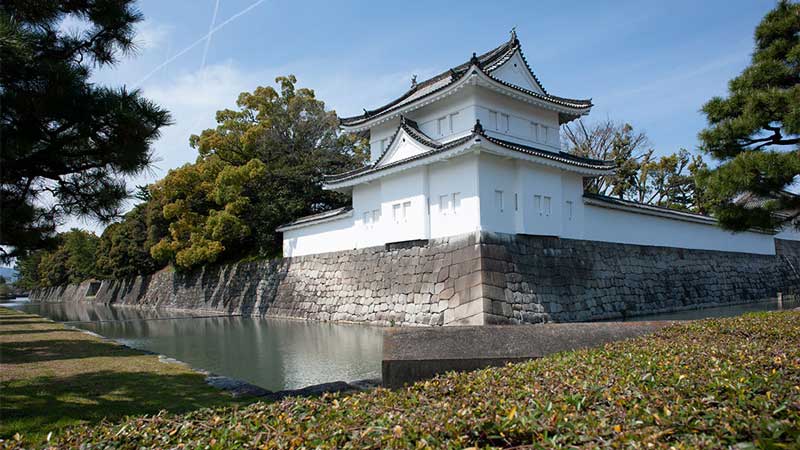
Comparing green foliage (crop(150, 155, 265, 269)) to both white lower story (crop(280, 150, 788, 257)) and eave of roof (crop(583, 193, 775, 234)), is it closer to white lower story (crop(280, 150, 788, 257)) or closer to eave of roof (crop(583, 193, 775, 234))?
white lower story (crop(280, 150, 788, 257))

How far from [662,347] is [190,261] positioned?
22085mm

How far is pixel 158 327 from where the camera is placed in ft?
51.6

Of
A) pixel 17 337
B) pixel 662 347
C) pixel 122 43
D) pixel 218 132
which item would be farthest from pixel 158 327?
pixel 662 347

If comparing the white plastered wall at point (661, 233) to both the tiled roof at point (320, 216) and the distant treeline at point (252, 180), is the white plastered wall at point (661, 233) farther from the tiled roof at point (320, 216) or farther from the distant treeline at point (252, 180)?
the distant treeline at point (252, 180)

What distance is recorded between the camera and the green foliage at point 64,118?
3.93 meters

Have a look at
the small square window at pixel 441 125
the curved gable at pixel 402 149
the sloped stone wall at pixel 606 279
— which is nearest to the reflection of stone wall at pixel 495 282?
the sloped stone wall at pixel 606 279

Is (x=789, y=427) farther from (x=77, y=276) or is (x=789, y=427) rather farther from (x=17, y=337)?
(x=77, y=276)

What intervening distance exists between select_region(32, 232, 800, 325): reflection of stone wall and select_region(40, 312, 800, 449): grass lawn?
28.1 ft

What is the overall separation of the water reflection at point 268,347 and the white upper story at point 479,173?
3597 millimetres

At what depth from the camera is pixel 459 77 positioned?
44.2 ft

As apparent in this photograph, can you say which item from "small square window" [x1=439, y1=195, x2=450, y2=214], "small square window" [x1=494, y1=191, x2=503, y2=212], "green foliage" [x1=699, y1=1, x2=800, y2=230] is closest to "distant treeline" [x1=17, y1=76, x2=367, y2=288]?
"small square window" [x1=439, y1=195, x2=450, y2=214]

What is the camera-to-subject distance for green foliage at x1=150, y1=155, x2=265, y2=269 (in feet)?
69.8

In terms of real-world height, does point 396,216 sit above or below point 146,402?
above

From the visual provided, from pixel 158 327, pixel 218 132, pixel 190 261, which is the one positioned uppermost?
pixel 218 132
